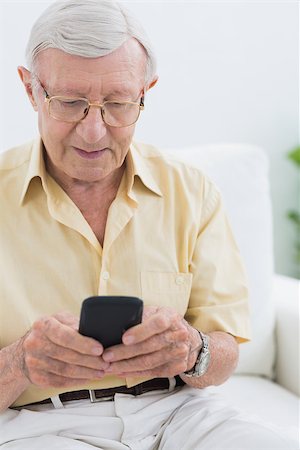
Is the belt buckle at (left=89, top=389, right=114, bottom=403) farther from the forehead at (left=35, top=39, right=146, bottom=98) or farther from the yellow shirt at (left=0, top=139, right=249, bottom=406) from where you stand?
the forehead at (left=35, top=39, right=146, bottom=98)

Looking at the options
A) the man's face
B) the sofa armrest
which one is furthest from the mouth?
the sofa armrest

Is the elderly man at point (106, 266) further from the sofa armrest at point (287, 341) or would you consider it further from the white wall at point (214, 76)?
the white wall at point (214, 76)

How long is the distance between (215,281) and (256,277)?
412 millimetres

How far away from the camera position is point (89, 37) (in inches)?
50.9

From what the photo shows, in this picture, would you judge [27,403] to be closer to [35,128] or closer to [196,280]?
[196,280]

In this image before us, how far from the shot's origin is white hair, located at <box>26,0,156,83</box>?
130 cm

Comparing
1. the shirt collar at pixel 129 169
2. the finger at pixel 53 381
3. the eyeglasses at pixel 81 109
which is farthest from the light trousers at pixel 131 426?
the eyeglasses at pixel 81 109

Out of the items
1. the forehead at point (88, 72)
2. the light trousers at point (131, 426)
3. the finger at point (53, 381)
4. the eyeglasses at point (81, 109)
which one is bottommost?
the light trousers at point (131, 426)

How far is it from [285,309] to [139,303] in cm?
88

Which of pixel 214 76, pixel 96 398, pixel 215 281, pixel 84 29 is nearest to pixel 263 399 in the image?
pixel 215 281

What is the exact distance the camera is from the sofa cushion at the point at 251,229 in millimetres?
1918

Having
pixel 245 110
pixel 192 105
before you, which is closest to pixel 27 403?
pixel 192 105

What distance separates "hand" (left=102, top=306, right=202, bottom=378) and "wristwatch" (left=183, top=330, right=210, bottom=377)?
0.16 feet

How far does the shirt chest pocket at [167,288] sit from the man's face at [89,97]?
0.79ft
